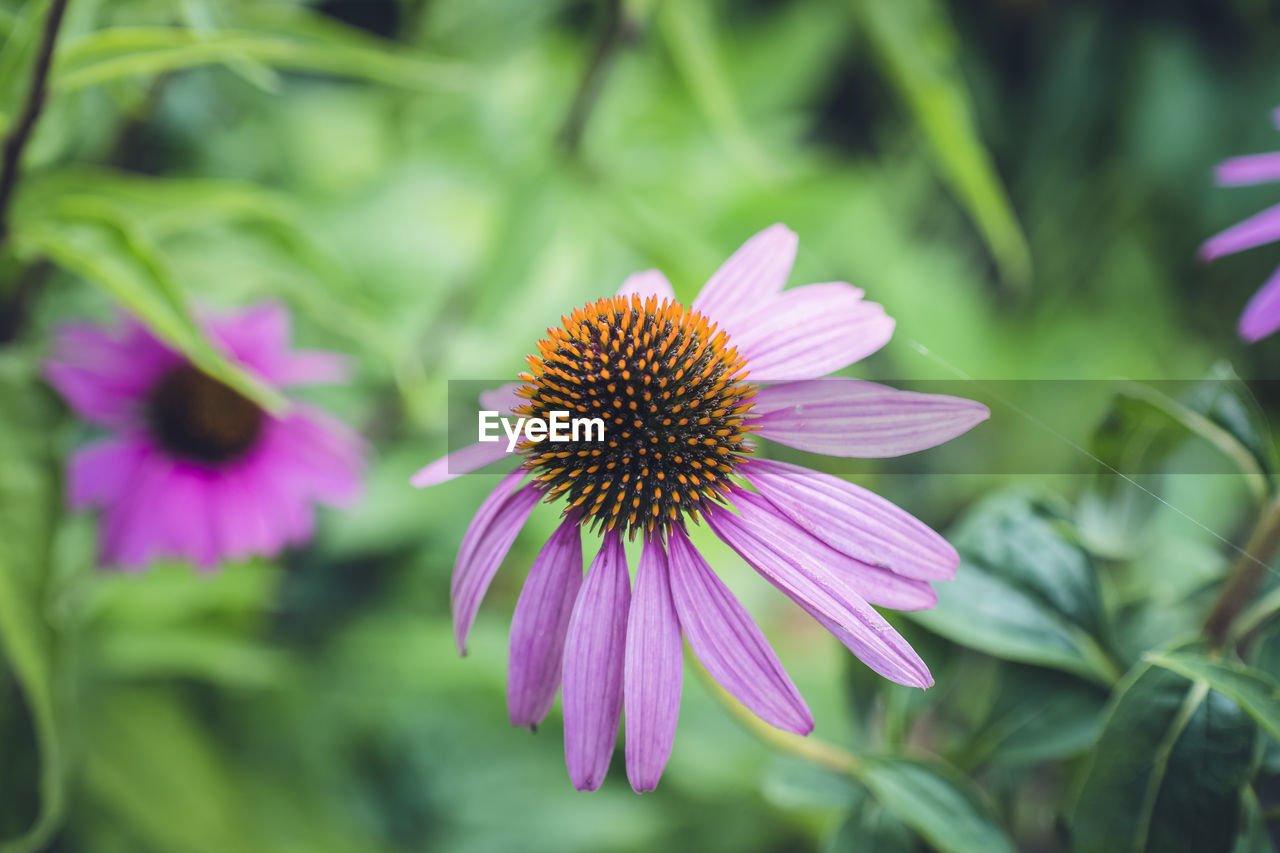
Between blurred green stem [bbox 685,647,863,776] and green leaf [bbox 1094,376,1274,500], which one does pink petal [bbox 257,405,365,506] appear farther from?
green leaf [bbox 1094,376,1274,500]

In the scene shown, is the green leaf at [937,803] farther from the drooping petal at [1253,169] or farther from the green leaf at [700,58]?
the green leaf at [700,58]

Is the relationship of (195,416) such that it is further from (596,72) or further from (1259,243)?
(1259,243)

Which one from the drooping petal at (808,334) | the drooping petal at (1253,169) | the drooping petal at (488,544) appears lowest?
the drooping petal at (488,544)

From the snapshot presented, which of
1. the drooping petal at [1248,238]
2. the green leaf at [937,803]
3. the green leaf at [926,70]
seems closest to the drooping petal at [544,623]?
the green leaf at [937,803]

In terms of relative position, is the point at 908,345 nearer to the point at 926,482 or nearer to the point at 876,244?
the point at 926,482

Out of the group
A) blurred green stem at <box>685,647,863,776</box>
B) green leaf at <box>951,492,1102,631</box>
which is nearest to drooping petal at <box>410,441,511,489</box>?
blurred green stem at <box>685,647,863,776</box>

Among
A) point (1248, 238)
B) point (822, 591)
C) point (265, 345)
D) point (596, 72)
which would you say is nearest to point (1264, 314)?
point (1248, 238)

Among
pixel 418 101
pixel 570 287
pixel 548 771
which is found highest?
pixel 418 101

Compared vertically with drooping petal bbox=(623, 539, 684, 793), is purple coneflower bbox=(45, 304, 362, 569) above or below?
above

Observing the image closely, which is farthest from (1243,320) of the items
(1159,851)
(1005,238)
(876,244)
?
(876,244)
